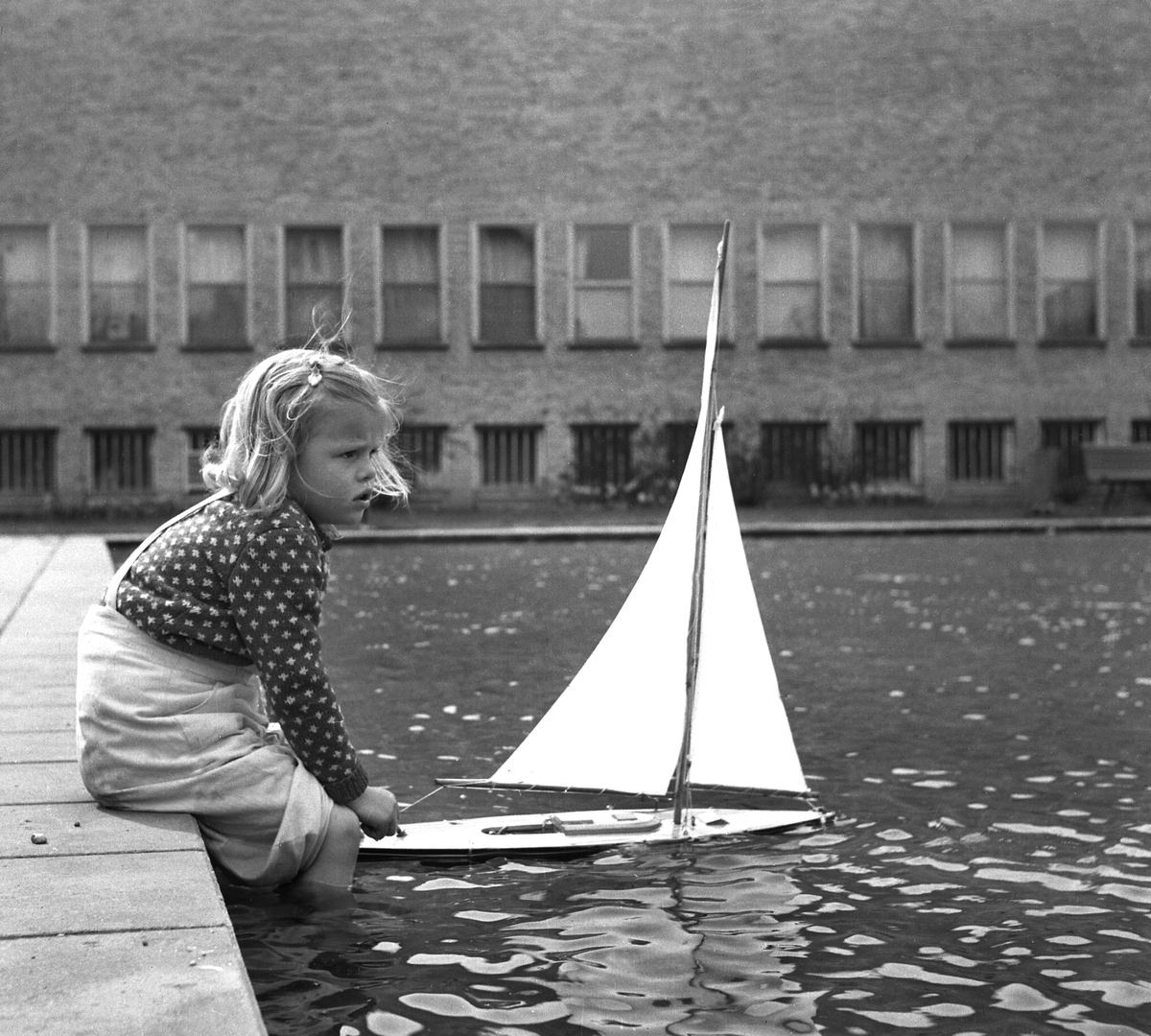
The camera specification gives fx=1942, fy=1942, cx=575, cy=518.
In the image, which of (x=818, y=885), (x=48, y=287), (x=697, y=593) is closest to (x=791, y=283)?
(x=48, y=287)

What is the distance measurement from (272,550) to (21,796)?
1.14m

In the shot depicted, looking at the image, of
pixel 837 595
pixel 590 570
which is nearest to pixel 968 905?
pixel 837 595

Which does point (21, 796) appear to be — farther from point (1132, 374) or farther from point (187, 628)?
point (1132, 374)

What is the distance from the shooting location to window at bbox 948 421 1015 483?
101ft

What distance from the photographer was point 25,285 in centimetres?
2964

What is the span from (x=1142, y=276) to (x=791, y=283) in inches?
227

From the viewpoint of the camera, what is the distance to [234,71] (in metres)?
29.4

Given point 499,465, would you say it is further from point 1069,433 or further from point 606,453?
point 1069,433

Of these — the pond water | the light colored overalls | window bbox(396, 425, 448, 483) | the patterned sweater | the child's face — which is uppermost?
window bbox(396, 425, 448, 483)

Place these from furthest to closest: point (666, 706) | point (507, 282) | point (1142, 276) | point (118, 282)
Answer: point (1142, 276) < point (507, 282) < point (118, 282) < point (666, 706)

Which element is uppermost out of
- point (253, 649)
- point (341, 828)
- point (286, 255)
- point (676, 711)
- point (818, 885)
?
point (286, 255)

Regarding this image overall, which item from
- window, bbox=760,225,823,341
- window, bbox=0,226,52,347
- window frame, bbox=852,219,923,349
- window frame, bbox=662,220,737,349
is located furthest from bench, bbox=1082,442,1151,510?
window, bbox=0,226,52,347

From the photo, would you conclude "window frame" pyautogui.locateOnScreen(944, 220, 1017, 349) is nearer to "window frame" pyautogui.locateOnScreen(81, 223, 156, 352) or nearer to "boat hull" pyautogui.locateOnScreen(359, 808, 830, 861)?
"window frame" pyautogui.locateOnScreen(81, 223, 156, 352)

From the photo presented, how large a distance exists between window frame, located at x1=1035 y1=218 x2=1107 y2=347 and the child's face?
27.3 meters
